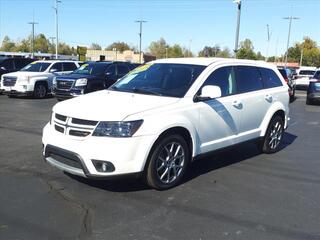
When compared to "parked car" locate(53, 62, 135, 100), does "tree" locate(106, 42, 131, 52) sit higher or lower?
higher

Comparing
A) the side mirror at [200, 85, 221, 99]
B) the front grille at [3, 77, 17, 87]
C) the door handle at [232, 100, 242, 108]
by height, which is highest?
the side mirror at [200, 85, 221, 99]

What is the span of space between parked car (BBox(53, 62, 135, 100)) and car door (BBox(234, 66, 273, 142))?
979 centimetres

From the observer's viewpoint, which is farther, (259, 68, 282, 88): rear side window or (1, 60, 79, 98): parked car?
(1, 60, 79, 98): parked car

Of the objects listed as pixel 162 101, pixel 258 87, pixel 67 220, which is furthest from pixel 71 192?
pixel 258 87

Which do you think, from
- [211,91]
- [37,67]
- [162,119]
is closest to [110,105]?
[162,119]

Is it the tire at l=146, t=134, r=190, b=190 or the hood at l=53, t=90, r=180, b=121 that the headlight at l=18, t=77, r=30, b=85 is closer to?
the hood at l=53, t=90, r=180, b=121

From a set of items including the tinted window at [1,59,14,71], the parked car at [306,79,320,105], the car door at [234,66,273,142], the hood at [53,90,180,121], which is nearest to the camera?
the hood at [53,90,180,121]

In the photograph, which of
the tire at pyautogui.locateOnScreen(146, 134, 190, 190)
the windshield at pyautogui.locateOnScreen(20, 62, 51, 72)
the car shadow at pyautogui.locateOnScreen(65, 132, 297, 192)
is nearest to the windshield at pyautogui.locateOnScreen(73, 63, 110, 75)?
the windshield at pyautogui.locateOnScreen(20, 62, 51, 72)

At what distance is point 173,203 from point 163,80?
2.04 meters

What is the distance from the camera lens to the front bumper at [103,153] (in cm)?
501

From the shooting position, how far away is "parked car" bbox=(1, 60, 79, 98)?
1880 centimetres

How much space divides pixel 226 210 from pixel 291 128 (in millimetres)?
7370

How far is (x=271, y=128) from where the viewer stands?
7961 mm

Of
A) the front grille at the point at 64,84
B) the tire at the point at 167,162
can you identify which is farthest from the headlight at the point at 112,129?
the front grille at the point at 64,84
